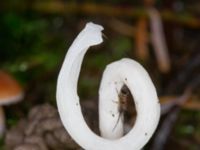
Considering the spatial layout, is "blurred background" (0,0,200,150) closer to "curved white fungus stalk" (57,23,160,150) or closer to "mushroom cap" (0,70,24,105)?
"mushroom cap" (0,70,24,105)

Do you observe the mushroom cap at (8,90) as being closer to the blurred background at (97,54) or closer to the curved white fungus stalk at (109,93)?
the blurred background at (97,54)

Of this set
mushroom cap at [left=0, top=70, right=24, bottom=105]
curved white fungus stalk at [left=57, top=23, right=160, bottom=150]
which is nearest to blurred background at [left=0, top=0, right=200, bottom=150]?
mushroom cap at [left=0, top=70, right=24, bottom=105]

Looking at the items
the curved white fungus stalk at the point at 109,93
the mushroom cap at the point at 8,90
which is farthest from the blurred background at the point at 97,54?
the curved white fungus stalk at the point at 109,93

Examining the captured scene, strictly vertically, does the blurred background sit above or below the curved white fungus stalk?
below

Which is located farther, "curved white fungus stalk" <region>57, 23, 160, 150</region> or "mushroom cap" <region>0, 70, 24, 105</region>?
"mushroom cap" <region>0, 70, 24, 105</region>

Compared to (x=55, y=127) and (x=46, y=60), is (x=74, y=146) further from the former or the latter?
(x=46, y=60)

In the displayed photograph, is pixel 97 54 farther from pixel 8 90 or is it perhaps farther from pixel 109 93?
pixel 109 93
